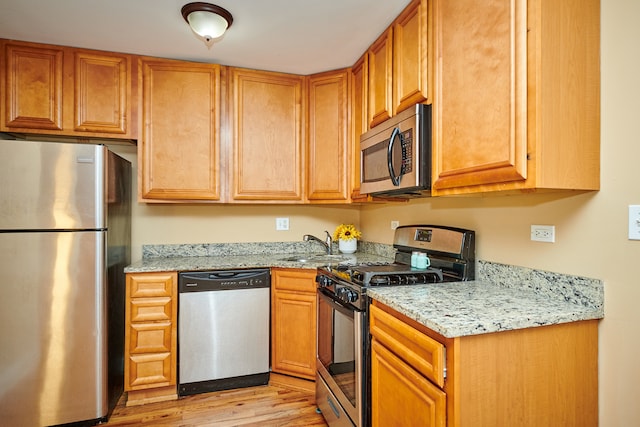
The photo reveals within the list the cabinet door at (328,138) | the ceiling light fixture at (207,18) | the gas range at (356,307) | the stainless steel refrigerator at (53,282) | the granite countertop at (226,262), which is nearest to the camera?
the gas range at (356,307)

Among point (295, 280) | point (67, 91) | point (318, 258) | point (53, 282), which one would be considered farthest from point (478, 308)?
point (67, 91)

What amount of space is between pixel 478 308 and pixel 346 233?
5.67 ft

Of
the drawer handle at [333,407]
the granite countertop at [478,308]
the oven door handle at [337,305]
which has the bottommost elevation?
the drawer handle at [333,407]

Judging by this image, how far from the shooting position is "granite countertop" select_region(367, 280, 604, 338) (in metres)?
1.08

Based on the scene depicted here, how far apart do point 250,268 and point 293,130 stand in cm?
109

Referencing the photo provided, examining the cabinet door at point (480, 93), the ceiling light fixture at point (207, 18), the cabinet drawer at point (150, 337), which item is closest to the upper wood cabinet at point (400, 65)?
the cabinet door at point (480, 93)

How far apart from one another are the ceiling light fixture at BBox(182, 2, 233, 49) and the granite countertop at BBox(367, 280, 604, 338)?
5.20 feet

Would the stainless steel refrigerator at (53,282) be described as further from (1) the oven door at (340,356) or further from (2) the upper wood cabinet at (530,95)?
(2) the upper wood cabinet at (530,95)

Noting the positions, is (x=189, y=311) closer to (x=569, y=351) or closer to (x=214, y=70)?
(x=214, y=70)

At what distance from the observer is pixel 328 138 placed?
8.54 feet

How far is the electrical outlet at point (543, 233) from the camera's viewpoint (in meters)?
1.40

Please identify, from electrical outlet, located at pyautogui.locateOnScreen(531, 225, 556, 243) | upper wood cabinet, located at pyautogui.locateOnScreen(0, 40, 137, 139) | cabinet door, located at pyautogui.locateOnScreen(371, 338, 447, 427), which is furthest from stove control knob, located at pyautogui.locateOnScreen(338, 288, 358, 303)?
upper wood cabinet, located at pyautogui.locateOnScreen(0, 40, 137, 139)

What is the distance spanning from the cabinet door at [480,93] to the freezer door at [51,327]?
76.4 inches

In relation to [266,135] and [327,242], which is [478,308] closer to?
[327,242]
